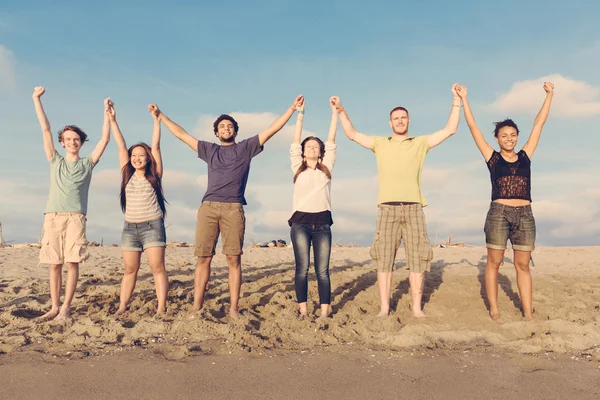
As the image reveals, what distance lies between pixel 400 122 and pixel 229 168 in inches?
73.6

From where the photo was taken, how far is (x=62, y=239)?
17.7ft

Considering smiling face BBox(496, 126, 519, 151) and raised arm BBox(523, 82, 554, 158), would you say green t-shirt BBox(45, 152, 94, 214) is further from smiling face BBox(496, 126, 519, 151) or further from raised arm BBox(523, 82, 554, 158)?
raised arm BBox(523, 82, 554, 158)

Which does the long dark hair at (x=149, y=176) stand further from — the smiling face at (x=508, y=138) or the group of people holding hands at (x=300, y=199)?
the smiling face at (x=508, y=138)

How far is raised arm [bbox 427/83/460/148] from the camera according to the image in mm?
5148

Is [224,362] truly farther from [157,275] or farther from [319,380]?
[157,275]

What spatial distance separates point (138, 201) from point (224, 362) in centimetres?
223

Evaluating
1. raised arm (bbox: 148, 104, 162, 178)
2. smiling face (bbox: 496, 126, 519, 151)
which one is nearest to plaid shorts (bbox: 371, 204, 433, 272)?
smiling face (bbox: 496, 126, 519, 151)

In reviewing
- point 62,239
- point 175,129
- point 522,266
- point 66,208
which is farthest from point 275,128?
point 522,266

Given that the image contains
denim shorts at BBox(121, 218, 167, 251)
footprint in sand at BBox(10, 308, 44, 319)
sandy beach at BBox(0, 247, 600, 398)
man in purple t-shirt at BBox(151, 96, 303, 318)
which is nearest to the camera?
sandy beach at BBox(0, 247, 600, 398)

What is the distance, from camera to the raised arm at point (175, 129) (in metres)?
5.43

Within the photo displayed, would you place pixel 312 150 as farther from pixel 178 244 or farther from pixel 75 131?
pixel 178 244

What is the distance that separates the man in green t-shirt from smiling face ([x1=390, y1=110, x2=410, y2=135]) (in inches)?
124

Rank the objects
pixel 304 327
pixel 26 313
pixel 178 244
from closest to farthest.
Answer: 1. pixel 304 327
2. pixel 26 313
3. pixel 178 244

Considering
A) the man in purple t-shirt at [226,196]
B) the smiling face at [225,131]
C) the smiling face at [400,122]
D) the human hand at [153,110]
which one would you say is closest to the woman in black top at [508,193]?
the smiling face at [400,122]
